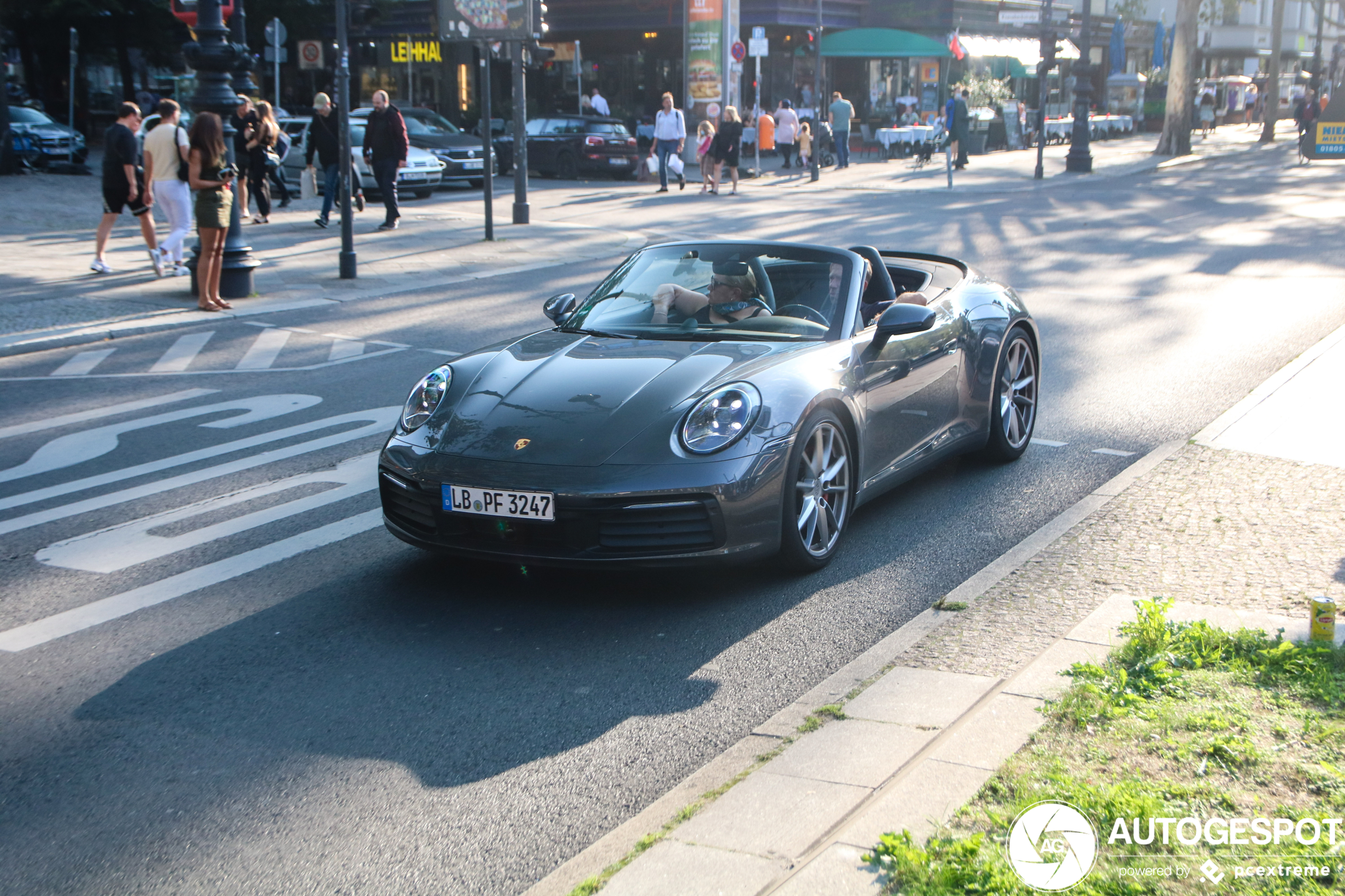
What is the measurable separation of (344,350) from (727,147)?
55.2 feet

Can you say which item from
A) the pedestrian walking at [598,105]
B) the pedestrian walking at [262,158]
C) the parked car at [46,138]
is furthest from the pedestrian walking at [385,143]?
the pedestrian walking at [598,105]

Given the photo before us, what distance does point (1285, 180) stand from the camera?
3045 cm

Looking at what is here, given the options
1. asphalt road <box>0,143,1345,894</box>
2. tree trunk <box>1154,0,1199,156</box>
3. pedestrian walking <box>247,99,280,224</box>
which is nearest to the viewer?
asphalt road <box>0,143,1345,894</box>

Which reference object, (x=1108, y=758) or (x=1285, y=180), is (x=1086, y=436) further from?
(x=1285, y=180)

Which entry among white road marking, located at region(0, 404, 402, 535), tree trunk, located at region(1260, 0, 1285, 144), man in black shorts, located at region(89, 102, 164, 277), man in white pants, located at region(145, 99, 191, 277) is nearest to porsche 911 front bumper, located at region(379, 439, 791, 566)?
white road marking, located at region(0, 404, 402, 535)

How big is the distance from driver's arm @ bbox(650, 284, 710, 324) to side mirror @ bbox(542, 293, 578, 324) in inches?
20.7

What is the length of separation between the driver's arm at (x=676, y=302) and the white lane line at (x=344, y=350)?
4910mm

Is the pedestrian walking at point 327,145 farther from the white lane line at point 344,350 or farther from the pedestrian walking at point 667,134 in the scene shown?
the pedestrian walking at point 667,134

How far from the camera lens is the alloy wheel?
5.18 meters

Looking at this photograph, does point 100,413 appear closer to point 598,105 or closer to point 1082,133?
point 1082,133

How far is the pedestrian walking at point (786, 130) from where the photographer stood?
33.4 meters

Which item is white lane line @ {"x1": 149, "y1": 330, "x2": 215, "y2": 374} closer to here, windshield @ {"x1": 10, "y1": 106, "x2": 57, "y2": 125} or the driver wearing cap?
the driver wearing cap

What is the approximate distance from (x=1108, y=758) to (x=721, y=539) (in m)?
1.80

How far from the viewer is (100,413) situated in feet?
27.6
